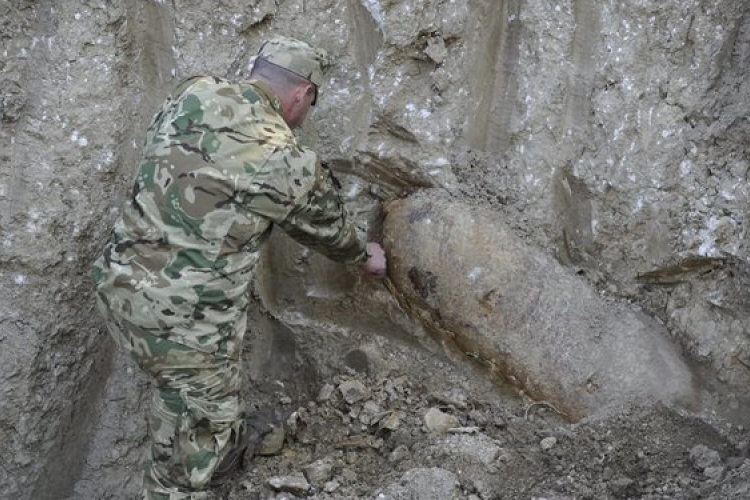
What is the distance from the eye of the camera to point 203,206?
2465mm

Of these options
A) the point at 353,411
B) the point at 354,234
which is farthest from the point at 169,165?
the point at 353,411

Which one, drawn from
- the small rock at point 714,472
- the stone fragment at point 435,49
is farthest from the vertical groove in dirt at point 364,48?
the small rock at point 714,472

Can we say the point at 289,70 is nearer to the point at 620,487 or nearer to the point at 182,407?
the point at 182,407

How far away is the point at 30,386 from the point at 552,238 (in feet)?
5.12

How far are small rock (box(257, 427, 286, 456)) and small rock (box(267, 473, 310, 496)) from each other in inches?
5.9

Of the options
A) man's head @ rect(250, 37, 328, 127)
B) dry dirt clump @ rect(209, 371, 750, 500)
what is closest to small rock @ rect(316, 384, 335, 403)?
dry dirt clump @ rect(209, 371, 750, 500)

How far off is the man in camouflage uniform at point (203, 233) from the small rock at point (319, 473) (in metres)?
0.25

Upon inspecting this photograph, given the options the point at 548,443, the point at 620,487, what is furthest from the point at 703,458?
the point at 548,443

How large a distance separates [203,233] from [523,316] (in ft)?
3.03

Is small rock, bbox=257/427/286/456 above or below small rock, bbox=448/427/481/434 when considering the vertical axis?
below

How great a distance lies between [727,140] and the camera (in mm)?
2754

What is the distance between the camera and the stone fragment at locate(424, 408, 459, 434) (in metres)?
2.74

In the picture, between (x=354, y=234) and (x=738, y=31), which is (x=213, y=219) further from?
(x=738, y=31)

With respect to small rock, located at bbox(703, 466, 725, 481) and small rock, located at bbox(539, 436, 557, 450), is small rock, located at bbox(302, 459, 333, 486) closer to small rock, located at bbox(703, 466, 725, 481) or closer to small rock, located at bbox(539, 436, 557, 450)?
small rock, located at bbox(539, 436, 557, 450)
